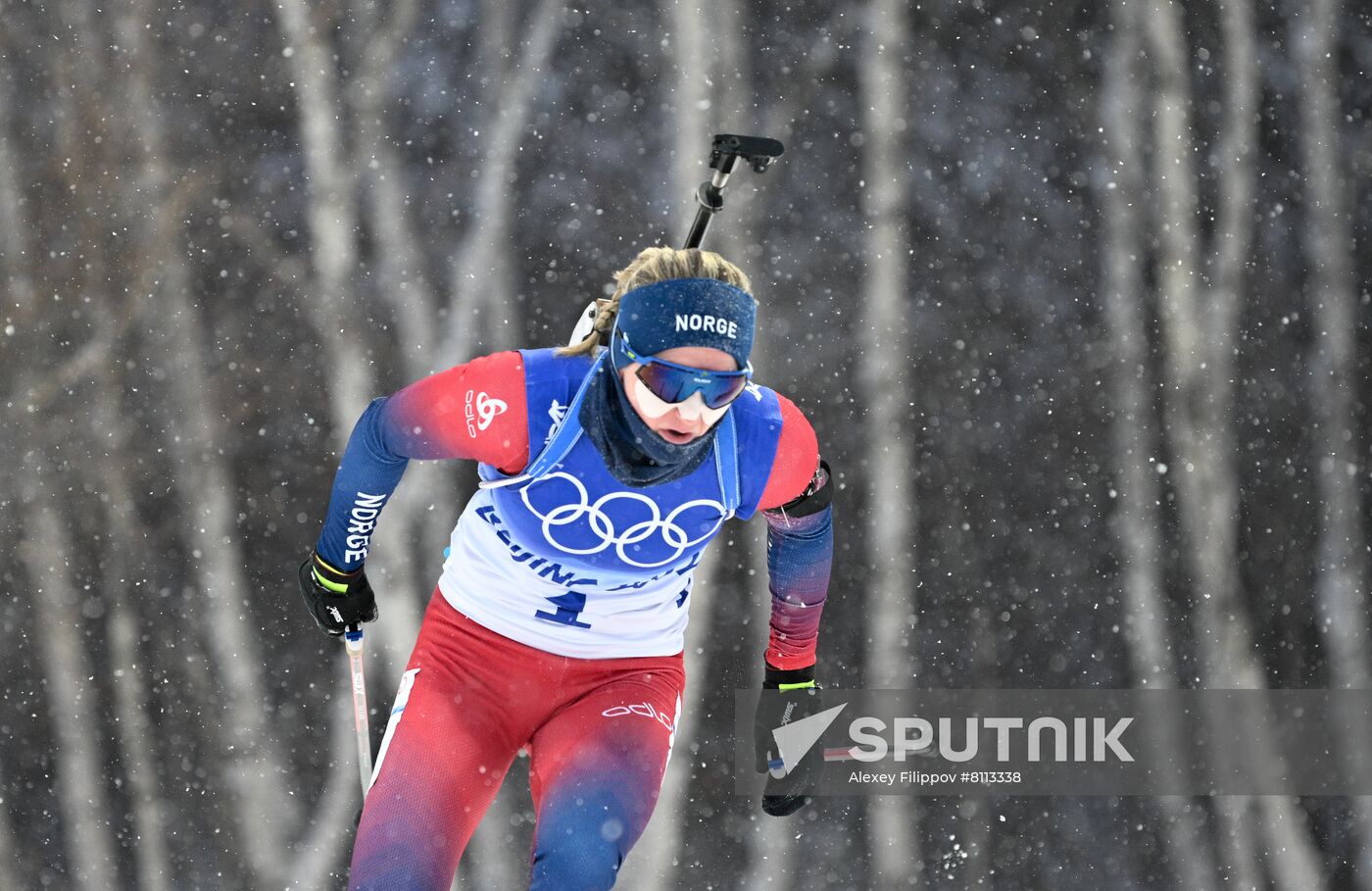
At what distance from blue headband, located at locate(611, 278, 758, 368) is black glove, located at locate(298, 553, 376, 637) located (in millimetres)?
896

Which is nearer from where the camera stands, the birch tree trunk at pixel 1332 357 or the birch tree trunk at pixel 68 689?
the birch tree trunk at pixel 68 689

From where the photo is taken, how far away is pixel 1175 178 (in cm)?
344

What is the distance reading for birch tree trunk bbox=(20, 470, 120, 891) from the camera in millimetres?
3375

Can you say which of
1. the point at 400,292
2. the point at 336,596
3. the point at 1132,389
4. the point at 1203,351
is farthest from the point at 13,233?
the point at 1203,351

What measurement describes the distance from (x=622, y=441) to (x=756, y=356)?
1381 millimetres

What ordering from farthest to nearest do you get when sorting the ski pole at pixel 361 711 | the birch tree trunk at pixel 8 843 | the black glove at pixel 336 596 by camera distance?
the birch tree trunk at pixel 8 843 < the ski pole at pixel 361 711 < the black glove at pixel 336 596

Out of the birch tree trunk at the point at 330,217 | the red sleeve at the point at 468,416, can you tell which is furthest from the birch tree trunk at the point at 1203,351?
the birch tree trunk at the point at 330,217

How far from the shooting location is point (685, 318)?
1.93 meters

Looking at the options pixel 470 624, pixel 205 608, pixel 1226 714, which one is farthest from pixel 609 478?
pixel 1226 714

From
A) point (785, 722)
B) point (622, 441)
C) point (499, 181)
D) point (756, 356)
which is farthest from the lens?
point (756, 356)

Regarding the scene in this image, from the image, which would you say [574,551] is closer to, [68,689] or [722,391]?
[722,391]

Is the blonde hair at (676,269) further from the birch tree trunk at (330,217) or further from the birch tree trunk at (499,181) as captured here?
the birch tree trunk at (330,217)

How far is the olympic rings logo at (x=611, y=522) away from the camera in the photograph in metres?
2.14

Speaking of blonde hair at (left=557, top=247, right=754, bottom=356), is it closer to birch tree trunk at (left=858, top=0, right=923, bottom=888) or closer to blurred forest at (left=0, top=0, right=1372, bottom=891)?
blurred forest at (left=0, top=0, right=1372, bottom=891)
